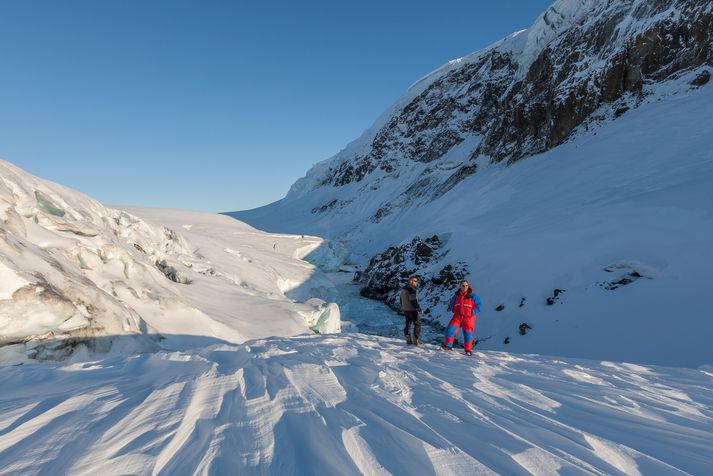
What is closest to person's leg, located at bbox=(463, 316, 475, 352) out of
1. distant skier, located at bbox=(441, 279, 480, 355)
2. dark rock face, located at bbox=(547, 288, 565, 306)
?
distant skier, located at bbox=(441, 279, 480, 355)

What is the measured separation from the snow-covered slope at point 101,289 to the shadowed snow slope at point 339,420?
1145 millimetres

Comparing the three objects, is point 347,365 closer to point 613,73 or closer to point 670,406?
point 670,406

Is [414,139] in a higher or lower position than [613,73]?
higher

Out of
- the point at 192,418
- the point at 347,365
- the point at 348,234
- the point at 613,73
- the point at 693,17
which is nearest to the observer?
the point at 192,418

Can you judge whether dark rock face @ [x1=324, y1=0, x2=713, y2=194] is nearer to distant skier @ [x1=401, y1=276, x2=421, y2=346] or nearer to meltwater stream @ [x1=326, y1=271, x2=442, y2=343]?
meltwater stream @ [x1=326, y1=271, x2=442, y2=343]

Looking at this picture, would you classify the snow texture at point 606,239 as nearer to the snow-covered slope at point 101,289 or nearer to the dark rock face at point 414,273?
the dark rock face at point 414,273

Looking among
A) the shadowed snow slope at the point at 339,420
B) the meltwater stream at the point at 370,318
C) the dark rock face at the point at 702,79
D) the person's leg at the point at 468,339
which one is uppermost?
the dark rock face at the point at 702,79

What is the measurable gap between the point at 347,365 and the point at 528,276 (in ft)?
29.9

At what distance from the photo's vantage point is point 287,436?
254 centimetres

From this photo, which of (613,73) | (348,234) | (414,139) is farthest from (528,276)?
(414,139)

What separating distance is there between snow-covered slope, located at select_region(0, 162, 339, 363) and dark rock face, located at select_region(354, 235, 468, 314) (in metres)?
5.84

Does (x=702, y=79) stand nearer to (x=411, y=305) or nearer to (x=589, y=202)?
(x=589, y=202)

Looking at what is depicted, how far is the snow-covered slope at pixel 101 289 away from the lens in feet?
16.6

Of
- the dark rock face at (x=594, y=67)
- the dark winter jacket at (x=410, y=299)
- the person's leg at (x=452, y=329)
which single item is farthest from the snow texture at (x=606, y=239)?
the dark winter jacket at (x=410, y=299)
